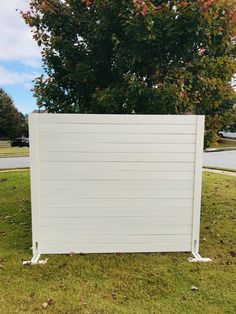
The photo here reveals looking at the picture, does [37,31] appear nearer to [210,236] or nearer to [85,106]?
[85,106]

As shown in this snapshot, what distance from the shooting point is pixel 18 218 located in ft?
18.8

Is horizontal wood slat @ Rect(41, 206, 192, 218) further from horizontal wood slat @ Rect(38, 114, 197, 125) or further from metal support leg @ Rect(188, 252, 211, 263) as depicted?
horizontal wood slat @ Rect(38, 114, 197, 125)

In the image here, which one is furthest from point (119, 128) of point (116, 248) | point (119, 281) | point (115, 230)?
point (119, 281)

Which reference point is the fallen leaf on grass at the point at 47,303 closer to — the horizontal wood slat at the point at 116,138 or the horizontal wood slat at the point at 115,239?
the horizontal wood slat at the point at 115,239

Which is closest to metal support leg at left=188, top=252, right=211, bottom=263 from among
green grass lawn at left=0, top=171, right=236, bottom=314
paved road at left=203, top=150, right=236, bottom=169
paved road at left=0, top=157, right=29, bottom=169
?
green grass lawn at left=0, top=171, right=236, bottom=314

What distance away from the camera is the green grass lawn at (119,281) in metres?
2.94

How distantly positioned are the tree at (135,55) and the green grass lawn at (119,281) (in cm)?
208

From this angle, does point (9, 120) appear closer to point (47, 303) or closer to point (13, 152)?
point (13, 152)

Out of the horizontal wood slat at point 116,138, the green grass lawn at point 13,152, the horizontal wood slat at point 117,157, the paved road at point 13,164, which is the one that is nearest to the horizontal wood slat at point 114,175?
the horizontal wood slat at point 117,157

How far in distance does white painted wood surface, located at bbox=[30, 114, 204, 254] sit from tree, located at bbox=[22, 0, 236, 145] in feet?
2.42

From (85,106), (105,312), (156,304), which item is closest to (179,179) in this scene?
(156,304)

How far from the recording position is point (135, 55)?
4395 millimetres

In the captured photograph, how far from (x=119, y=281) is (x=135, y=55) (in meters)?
2.90

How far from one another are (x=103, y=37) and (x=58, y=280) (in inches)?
131
